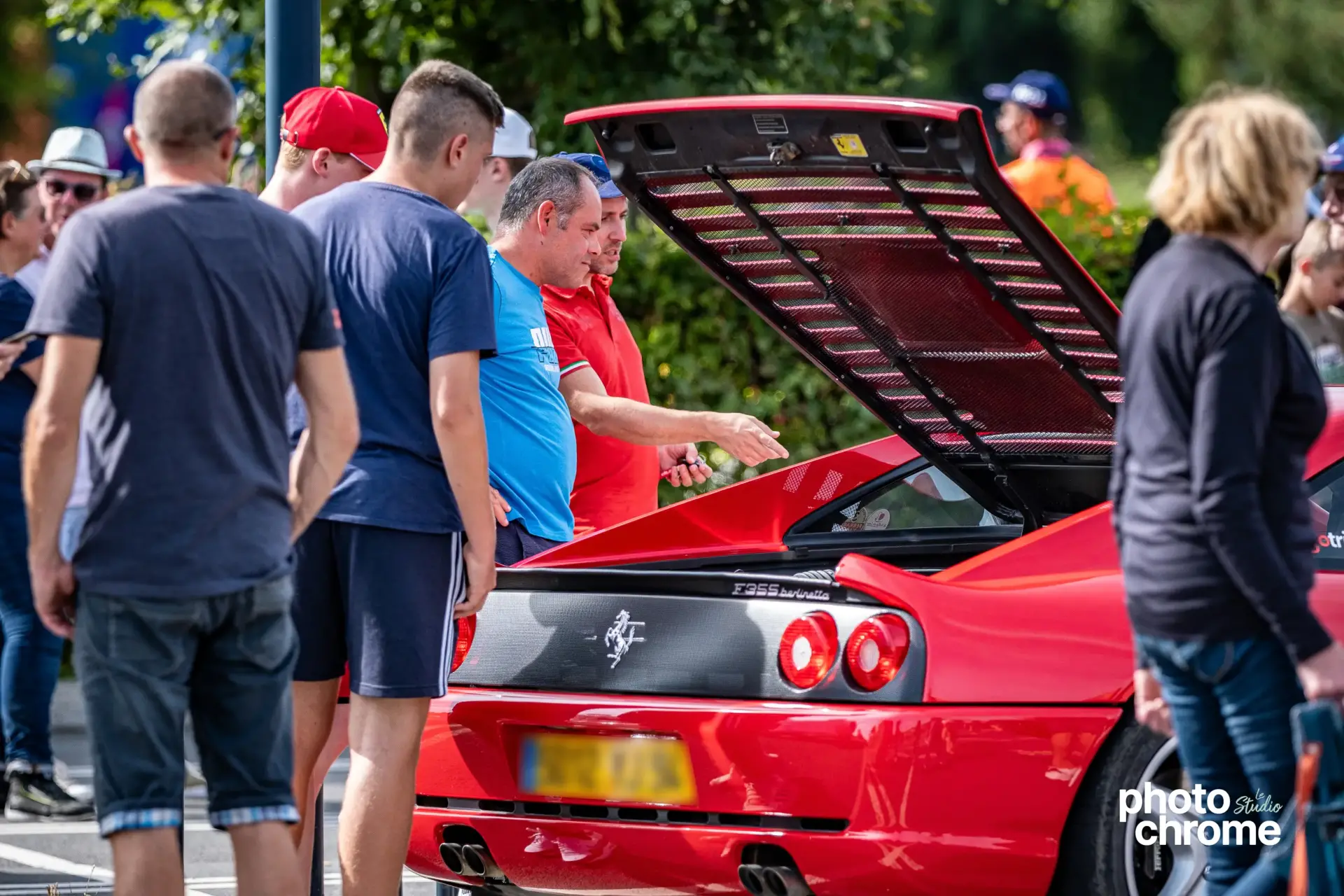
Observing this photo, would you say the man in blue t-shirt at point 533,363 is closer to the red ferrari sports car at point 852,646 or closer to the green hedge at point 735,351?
the red ferrari sports car at point 852,646

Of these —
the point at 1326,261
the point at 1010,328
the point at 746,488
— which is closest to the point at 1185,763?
the point at 1010,328

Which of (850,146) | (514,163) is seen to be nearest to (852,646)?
(850,146)

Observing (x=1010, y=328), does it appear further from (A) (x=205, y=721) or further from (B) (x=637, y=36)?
(B) (x=637, y=36)

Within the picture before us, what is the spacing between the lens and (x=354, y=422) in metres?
3.81

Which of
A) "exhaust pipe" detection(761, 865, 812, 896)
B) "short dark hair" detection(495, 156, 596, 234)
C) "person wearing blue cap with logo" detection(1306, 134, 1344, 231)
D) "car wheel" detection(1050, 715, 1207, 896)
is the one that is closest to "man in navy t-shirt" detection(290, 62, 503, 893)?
Result: "exhaust pipe" detection(761, 865, 812, 896)

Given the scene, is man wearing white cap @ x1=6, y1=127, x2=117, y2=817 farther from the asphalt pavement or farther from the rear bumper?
the rear bumper

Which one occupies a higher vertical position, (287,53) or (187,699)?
(287,53)

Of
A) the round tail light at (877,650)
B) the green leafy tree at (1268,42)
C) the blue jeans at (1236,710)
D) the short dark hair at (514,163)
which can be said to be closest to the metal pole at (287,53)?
the round tail light at (877,650)

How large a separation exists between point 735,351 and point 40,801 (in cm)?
400

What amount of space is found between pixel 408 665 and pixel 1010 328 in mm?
1599

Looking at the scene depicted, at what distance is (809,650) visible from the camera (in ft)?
13.7

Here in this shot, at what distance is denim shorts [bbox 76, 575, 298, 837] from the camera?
3.47 meters

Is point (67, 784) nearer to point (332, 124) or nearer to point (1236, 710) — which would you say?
point (332, 124)

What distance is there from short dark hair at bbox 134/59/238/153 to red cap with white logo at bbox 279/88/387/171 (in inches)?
40.8
